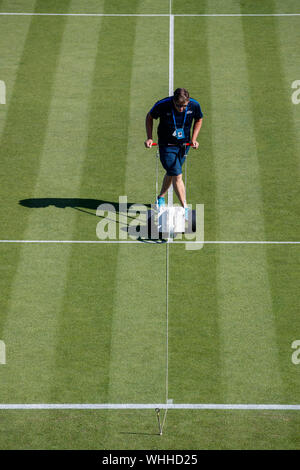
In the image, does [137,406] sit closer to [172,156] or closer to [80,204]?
[172,156]

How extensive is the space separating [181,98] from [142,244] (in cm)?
250

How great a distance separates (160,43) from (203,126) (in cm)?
445

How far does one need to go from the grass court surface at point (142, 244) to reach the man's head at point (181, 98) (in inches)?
89.2

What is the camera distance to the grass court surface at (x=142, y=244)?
9281 millimetres

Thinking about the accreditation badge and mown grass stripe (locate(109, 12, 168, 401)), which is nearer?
mown grass stripe (locate(109, 12, 168, 401))

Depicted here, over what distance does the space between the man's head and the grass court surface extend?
7.43 ft

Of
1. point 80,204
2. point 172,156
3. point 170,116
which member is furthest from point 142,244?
point 170,116

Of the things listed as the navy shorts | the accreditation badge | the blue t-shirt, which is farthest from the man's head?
the navy shorts

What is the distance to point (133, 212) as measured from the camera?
13516mm

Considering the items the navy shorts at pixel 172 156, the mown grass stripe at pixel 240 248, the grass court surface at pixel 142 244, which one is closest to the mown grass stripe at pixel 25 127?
the grass court surface at pixel 142 244

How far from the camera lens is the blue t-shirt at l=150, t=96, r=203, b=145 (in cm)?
1222

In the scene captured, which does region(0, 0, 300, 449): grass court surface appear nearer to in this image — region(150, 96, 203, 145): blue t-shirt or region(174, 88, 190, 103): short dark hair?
region(150, 96, 203, 145): blue t-shirt

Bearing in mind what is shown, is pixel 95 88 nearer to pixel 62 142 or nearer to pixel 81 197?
pixel 62 142

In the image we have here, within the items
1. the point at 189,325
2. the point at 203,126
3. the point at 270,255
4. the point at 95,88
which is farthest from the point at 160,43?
the point at 189,325
